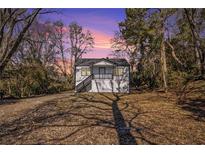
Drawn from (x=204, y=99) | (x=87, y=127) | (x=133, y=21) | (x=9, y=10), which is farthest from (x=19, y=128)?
(x=133, y=21)

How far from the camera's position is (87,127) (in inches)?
277

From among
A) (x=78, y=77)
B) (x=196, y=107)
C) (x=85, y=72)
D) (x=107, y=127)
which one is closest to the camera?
(x=107, y=127)

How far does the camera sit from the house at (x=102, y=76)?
1870cm

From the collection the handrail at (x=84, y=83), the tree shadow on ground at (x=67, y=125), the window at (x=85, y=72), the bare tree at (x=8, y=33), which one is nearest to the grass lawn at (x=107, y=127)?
the tree shadow on ground at (x=67, y=125)

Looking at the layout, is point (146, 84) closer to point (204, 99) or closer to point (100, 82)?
point (100, 82)

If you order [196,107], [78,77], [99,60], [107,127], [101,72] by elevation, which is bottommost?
[107,127]

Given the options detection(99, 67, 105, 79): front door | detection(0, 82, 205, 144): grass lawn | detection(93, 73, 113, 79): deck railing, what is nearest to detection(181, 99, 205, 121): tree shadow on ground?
detection(0, 82, 205, 144): grass lawn

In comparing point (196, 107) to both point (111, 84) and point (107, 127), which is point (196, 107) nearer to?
point (107, 127)

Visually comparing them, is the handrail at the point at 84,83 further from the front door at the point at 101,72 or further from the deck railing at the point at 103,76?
the front door at the point at 101,72

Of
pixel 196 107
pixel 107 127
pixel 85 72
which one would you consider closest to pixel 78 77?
pixel 85 72

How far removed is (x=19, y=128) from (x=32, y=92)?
41.2 feet

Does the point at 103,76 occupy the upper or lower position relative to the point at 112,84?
upper

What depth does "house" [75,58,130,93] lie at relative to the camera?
61.4ft

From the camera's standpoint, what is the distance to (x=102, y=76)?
1895cm
